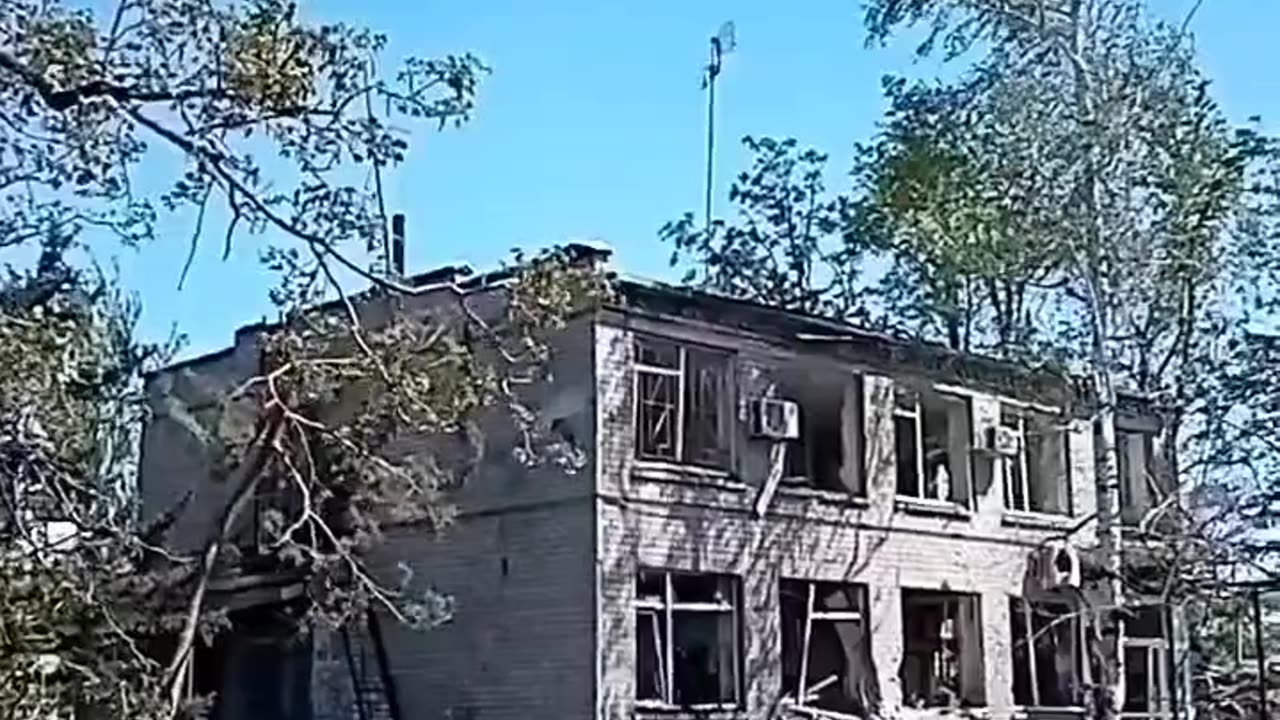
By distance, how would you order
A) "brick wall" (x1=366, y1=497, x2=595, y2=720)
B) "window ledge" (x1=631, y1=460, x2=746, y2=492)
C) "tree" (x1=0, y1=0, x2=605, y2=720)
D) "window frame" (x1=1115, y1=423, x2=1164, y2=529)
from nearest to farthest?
"tree" (x1=0, y1=0, x2=605, y2=720) < "brick wall" (x1=366, y1=497, x2=595, y2=720) < "window ledge" (x1=631, y1=460, x2=746, y2=492) < "window frame" (x1=1115, y1=423, x2=1164, y2=529)

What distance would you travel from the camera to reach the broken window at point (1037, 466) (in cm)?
2334

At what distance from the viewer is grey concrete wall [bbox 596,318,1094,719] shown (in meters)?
17.8

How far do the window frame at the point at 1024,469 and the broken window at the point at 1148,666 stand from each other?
6.66ft

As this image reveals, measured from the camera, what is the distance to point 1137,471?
26031 mm

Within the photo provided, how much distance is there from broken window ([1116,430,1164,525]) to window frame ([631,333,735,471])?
8698 millimetres

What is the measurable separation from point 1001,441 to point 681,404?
570cm

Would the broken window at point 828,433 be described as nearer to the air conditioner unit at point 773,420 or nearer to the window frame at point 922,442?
the window frame at point 922,442

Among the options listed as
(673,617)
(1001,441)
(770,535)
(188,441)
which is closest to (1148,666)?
(1001,441)

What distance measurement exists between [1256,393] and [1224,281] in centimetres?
167

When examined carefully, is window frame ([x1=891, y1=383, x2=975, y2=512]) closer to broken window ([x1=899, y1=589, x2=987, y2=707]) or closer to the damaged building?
the damaged building

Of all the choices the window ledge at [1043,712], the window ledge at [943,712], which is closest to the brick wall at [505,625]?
the window ledge at [943,712]

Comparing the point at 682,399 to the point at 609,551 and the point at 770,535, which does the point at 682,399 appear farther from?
the point at 609,551

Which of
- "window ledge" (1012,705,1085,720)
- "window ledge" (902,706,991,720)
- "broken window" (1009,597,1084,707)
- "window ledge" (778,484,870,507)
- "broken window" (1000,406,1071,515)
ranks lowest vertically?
"window ledge" (1012,705,1085,720)

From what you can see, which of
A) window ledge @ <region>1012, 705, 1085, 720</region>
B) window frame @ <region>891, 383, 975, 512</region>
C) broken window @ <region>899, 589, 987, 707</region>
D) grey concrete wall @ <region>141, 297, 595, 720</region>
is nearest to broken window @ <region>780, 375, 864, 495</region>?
window frame @ <region>891, 383, 975, 512</region>
